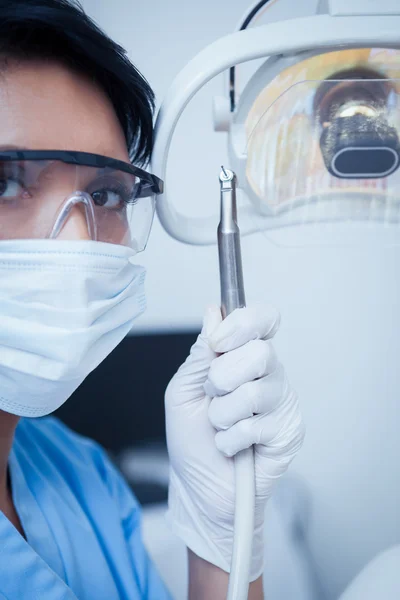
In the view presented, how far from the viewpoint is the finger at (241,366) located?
2.24 ft

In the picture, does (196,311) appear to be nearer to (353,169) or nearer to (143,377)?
(143,377)

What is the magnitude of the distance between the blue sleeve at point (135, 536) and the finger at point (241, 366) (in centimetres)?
46

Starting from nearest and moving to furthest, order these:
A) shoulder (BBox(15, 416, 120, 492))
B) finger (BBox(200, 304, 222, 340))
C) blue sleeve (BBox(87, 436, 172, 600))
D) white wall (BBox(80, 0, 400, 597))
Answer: finger (BBox(200, 304, 222, 340))
blue sleeve (BBox(87, 436, 172, 600))
shoulder (BBox(15, 416, 120, 492))
white wall (BBox(80, 0, 400, 597))

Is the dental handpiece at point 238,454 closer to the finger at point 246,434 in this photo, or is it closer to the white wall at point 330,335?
the finger at point 246,434

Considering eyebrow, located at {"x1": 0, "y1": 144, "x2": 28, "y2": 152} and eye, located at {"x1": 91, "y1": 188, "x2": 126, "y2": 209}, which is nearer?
eyebrow, located at {"x1": 0, "y1": 144, "x2": 28, "y2": 152}

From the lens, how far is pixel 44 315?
627mm

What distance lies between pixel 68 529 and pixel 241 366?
475 millimetres

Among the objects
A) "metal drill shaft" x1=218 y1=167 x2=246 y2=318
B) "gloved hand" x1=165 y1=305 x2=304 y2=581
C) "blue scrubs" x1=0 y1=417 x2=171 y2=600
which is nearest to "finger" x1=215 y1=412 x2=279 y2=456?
"gloved hand" x1=165 y1=305 x2=304 y2=581

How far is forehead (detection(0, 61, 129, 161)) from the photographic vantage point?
2.12ft

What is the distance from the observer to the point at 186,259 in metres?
1.23

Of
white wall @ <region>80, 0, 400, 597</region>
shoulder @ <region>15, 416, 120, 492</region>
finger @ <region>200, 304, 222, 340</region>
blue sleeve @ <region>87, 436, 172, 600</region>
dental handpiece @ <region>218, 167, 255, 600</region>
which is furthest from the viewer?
white wall @ <region>80, 0, 400, 597</region>

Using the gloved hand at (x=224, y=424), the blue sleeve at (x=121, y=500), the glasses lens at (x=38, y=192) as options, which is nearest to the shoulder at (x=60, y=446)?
the blue sleeve at (x=121, y=500)

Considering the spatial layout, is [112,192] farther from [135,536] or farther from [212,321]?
[135,536]

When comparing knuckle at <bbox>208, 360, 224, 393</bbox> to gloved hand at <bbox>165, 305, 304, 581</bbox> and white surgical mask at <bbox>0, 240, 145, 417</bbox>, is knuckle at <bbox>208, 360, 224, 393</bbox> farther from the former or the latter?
white surgical mask at <bbox>0, 240, 145, 417</bbox>
